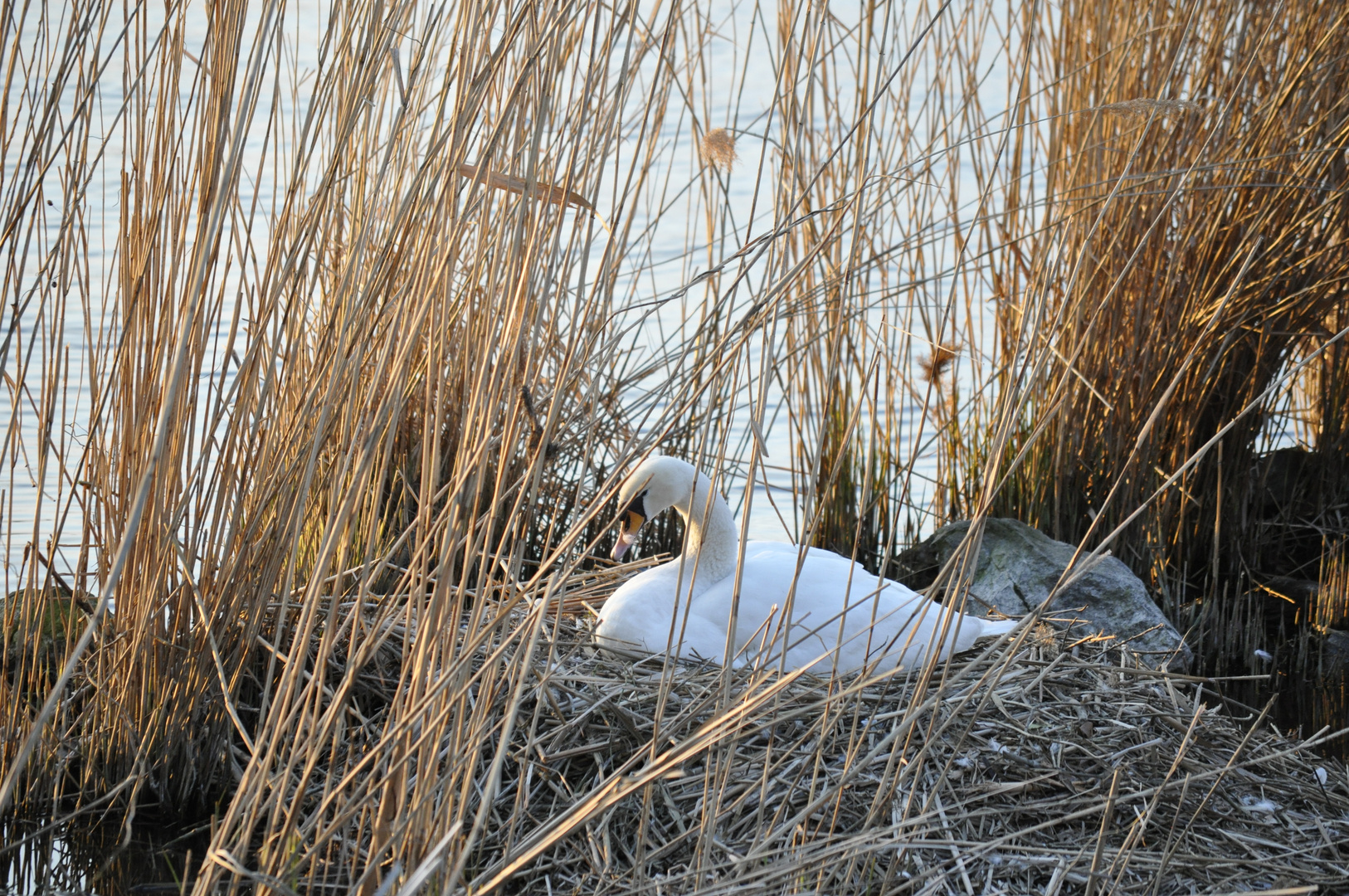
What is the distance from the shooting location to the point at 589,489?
12.7ft

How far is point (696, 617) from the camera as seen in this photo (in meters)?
2.83

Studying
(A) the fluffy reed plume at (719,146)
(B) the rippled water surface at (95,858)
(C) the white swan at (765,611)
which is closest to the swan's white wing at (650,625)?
(C) the white swan at (765,611)

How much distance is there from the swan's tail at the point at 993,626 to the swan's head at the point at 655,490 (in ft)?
2.28

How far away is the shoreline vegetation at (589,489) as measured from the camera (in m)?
1.55

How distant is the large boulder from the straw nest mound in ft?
1.72

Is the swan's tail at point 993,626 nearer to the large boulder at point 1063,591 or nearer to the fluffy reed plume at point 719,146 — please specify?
the large boulder at point 1063,591

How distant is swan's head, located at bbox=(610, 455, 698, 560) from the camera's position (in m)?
Result: 2.90

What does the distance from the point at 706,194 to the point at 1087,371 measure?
4.06ft

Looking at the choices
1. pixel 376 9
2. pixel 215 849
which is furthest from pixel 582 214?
pixel 215 849

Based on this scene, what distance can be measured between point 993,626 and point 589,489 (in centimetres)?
145

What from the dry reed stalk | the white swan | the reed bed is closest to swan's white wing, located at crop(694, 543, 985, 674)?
the white swan

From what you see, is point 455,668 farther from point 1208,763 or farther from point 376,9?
point 1208,763

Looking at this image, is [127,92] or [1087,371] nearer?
[127,92]

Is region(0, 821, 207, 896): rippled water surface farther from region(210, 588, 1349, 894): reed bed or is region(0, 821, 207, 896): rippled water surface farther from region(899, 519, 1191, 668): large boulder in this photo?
region(899, 519, 1191, 668): large boulder
